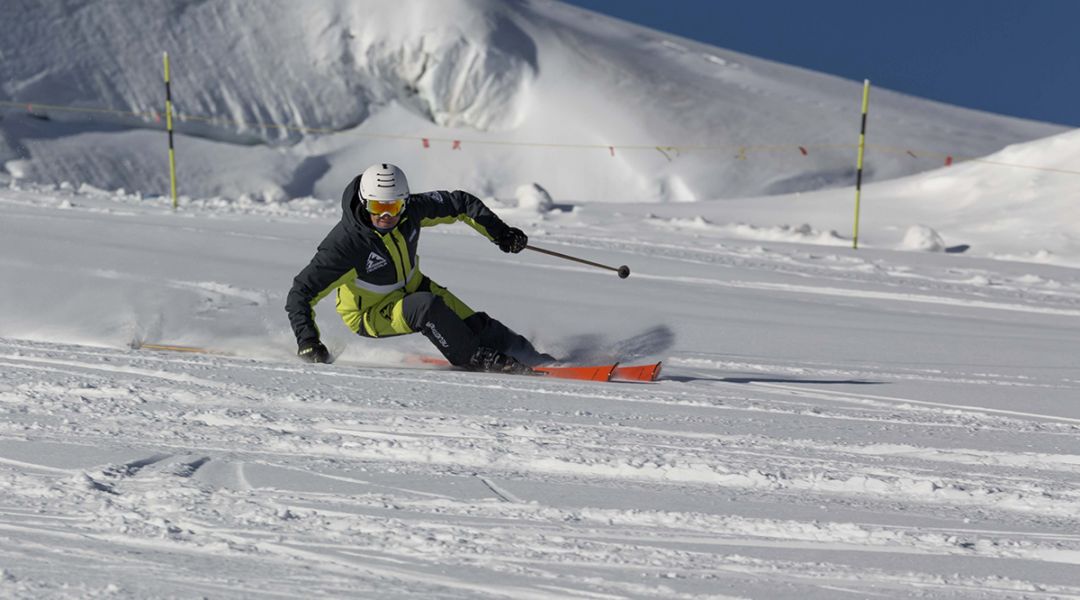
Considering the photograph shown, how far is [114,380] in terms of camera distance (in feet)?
18.1

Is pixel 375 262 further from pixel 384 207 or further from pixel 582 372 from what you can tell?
pixel 582 372

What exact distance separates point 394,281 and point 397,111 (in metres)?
20.0

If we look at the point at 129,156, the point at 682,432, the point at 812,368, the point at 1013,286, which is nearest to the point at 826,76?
the point at 129,156

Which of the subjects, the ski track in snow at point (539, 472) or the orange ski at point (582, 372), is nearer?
the ski track in snow at point (539, 472)

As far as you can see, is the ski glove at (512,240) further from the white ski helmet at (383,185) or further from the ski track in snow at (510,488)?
the ski track in snow at (510,488)

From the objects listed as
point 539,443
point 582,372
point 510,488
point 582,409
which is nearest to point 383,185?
point 582,372

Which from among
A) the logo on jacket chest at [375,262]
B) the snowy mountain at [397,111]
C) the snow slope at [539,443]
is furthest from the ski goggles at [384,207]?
the snowy mountain at [397,111]

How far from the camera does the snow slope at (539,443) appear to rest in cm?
315

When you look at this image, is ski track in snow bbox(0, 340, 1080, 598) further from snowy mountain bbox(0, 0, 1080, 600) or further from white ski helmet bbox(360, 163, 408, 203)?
white ski helmet bbox(360, 163, 408, 203)

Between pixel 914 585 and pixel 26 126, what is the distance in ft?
75.1

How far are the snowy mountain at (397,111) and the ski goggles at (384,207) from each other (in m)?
17.1

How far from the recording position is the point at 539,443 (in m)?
4.56

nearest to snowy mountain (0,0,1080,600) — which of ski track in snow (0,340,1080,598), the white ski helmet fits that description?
ski track in snow (0,340,1080,598)

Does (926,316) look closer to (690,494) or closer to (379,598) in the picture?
(690,494)
